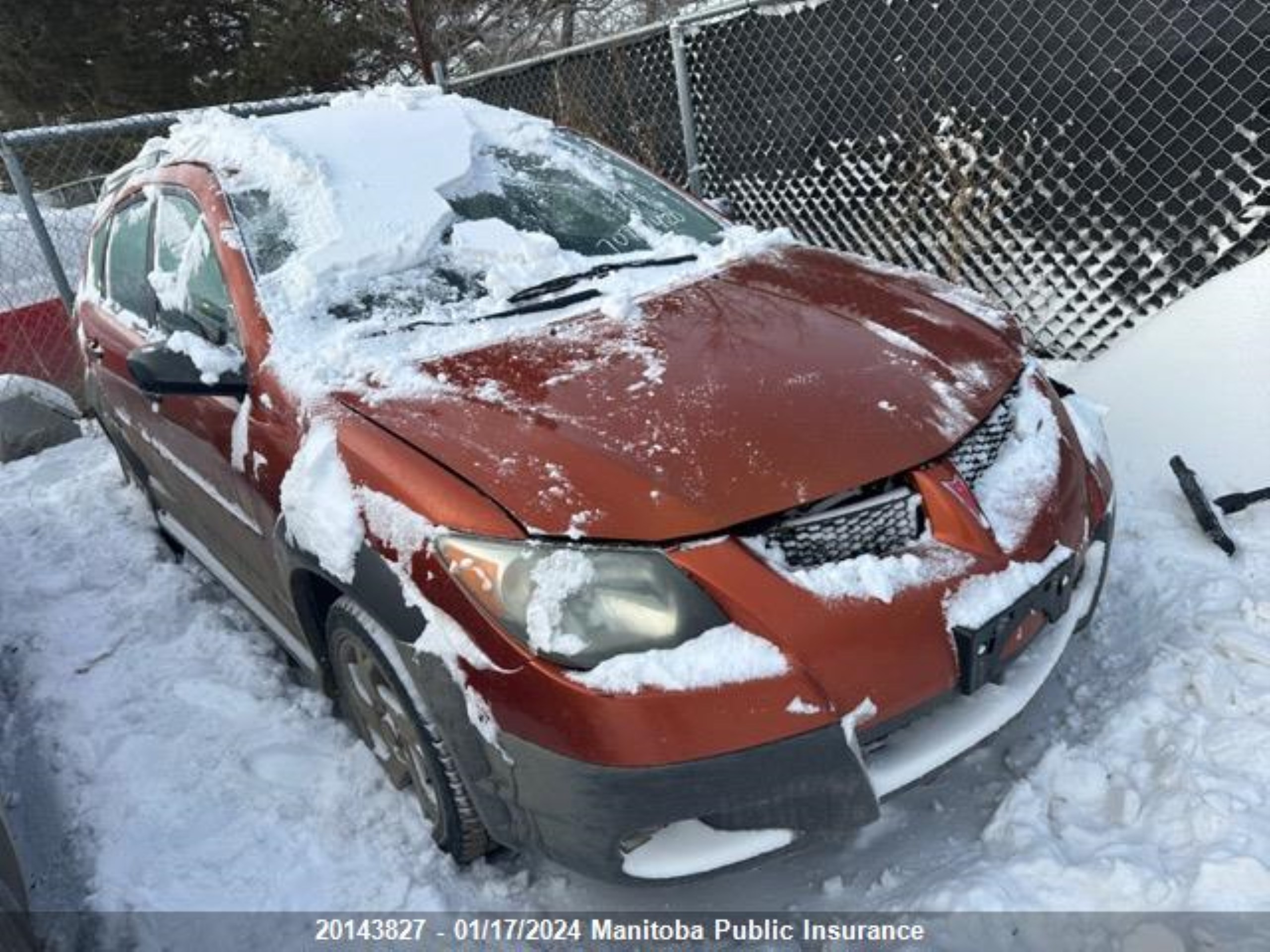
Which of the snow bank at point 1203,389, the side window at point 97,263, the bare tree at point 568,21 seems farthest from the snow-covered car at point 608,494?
the bare tree at point 568,21

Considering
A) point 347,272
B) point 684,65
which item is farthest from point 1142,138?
point 347,272

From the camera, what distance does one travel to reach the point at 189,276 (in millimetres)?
3082

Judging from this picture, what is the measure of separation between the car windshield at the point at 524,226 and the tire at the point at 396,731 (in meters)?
0.89

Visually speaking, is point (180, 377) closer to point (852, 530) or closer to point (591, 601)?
point (591, 601)

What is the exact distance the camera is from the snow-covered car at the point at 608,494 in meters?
1.85

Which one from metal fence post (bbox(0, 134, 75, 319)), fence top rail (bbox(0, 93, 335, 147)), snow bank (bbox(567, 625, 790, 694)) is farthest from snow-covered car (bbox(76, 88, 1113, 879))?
metal fence post (bbox(0, 134, 75, 319))

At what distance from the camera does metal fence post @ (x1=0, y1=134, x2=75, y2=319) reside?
19.7 ft

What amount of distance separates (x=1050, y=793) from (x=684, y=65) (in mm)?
4646

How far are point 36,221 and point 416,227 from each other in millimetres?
4693

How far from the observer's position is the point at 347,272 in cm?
280

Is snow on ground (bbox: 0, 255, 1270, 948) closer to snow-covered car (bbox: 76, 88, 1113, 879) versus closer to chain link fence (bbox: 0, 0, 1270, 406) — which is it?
snow-covered car (bbox: 76, 88, 1113, 879)

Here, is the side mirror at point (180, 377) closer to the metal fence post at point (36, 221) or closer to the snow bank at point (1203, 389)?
the snow bank at point (1203, 389)

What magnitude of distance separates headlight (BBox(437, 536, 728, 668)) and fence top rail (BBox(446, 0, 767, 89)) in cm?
411

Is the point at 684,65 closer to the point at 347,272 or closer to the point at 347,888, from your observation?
the point at 347,272
